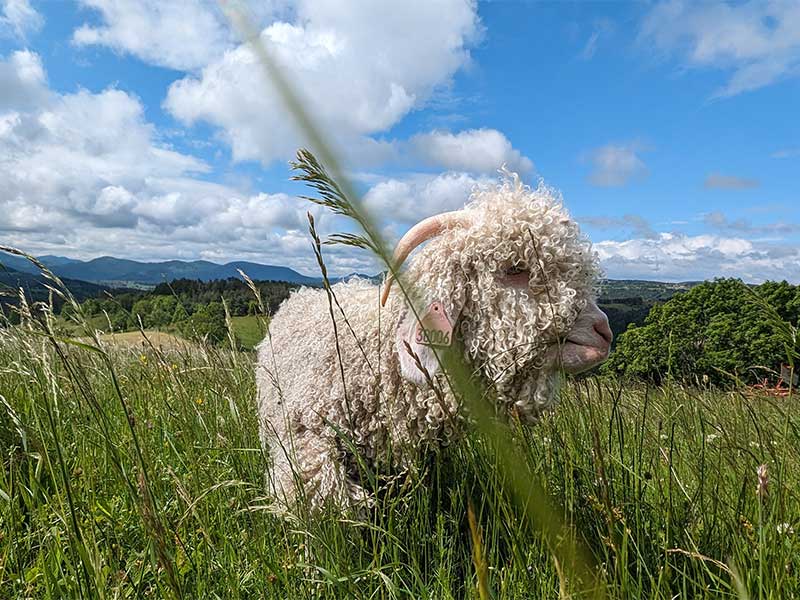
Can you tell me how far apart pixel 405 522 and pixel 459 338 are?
924mm

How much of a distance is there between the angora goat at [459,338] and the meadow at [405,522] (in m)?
0.23

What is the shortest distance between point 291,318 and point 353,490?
1411 mm

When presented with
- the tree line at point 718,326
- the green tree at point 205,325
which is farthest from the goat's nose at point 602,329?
the tree line at point 718,326

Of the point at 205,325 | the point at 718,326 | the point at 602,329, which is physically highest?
the point at 602,329

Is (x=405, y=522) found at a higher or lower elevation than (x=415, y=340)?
lower

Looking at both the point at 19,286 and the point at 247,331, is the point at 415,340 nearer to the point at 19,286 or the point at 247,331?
the point at 19,286

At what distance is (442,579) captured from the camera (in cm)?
204

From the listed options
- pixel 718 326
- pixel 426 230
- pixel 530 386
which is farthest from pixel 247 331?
pixel 718 326

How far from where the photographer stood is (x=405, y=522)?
8.63 feet

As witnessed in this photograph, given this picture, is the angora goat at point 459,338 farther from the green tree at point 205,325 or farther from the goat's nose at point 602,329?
the green tree at point 205,325

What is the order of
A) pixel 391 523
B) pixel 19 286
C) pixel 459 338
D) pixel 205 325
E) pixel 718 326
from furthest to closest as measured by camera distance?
pixel 718 326
pixel 205 325
pixel 19 286
pixel 459 338
pixel 391 523

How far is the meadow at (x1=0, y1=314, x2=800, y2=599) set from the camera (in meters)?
1.65

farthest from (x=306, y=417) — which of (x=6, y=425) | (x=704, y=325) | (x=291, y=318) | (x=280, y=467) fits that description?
(x=704, y=325)

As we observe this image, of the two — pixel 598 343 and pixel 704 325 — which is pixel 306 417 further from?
pixel 704 325
